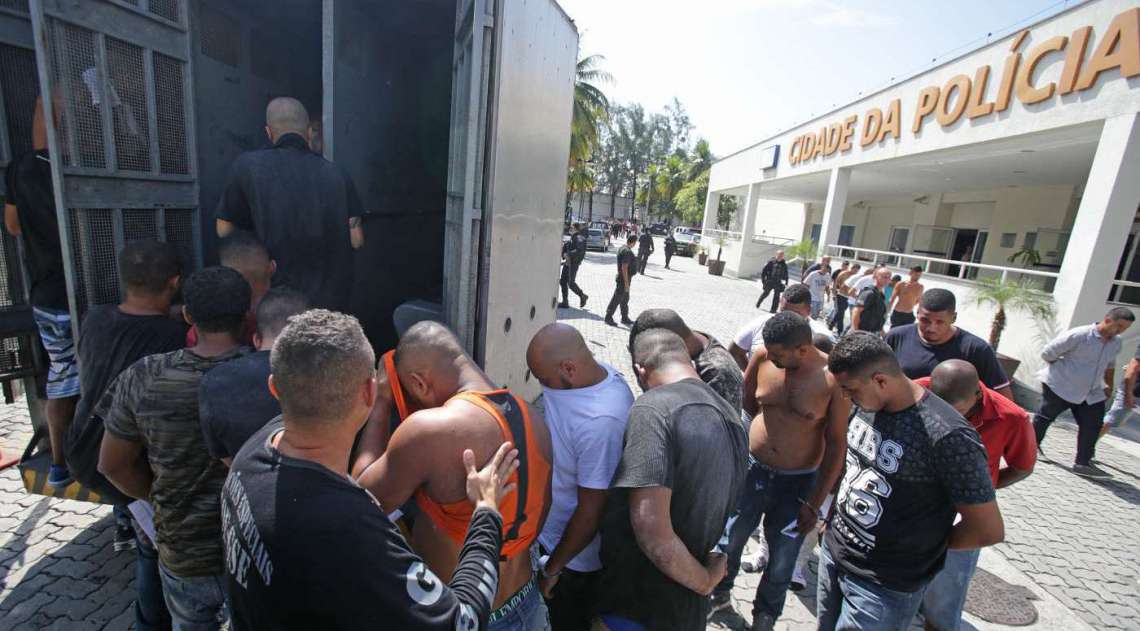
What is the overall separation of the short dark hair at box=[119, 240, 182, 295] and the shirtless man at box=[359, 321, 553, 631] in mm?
1345

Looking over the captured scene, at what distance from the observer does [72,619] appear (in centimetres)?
256

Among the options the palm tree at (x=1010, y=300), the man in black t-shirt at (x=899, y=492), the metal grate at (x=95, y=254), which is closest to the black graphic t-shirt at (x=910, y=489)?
the man in black t-shirt at (x=899, y=492)

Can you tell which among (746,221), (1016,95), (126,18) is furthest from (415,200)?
(746,221)

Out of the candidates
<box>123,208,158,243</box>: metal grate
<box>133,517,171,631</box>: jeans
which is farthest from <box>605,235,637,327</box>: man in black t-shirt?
<box>133,517,171,631</box>: jeans

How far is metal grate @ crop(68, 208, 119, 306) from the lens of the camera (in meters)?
2.36

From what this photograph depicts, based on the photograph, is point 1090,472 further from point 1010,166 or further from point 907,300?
point 1010,166

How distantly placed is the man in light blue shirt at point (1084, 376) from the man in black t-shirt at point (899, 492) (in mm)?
4815

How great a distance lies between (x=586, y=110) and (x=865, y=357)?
20.6 m

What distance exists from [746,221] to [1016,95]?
494 inches

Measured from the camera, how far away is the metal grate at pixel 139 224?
2590 mm

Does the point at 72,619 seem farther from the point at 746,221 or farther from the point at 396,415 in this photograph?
the point at 746,221

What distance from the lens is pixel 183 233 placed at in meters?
2.98

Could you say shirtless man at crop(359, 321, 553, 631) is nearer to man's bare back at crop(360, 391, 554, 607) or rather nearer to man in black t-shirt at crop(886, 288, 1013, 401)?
man's bare back at crop(360, 391, 554, 607)

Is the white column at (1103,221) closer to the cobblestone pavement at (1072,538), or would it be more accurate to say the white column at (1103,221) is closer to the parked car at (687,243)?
the cobblestone pavement at (1072,538)
